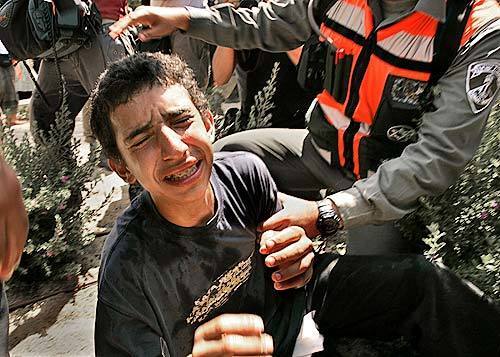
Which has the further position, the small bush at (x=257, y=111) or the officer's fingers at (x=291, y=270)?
the small bush at (x=257, y=111)

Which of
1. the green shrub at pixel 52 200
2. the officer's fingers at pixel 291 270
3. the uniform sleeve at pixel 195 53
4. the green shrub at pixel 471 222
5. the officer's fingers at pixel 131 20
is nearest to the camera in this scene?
the officer's fingers at pixel 291 270

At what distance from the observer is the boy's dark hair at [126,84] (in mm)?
1640

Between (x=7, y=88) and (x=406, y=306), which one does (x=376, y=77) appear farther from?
(x=7, y=88)

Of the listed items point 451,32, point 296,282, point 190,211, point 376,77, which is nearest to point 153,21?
point 376,77

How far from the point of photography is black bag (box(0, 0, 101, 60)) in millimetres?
2934

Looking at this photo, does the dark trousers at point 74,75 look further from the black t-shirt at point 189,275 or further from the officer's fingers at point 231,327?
the officer's fingers at point 231,327

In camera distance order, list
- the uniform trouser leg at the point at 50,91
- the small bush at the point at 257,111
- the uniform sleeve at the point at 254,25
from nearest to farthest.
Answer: the uniform sleeve at the point at 254,25, the small bush at the point at 257,111, the uniform trouser leg at the point at 50,91

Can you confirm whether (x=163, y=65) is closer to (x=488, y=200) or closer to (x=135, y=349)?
(x=135, y=349)

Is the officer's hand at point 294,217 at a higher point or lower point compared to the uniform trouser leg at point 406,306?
higher

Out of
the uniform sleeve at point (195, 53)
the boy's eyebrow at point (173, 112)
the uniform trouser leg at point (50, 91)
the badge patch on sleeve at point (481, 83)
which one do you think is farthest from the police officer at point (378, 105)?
the uniform trouser leg at point (50, 91)

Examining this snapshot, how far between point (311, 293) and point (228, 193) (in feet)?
1.38

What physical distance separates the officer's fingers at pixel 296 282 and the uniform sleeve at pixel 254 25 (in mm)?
1223

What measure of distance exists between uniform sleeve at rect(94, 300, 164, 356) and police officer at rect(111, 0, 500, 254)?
0.46 metres

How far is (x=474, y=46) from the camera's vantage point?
1.88 metres
